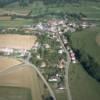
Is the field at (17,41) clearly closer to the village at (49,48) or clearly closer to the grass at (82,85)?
the village at (49,48)

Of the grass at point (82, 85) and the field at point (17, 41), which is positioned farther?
the field at point (17, 41)

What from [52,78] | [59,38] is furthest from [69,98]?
[59,38]

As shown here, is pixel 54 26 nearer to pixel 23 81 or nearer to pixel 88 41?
pixel 88 41

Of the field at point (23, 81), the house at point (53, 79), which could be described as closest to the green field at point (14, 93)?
the field at point (23, 81)

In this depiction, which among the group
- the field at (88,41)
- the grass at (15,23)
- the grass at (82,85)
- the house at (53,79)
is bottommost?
the grass at (82,85)

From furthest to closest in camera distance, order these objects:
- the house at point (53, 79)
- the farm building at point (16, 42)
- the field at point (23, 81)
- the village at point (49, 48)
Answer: the farm building at point (16, 42), the village at point (49, 48), the house at point (53, 79), the field at point (23, 81)

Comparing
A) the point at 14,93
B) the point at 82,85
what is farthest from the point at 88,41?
the point at 14,93
